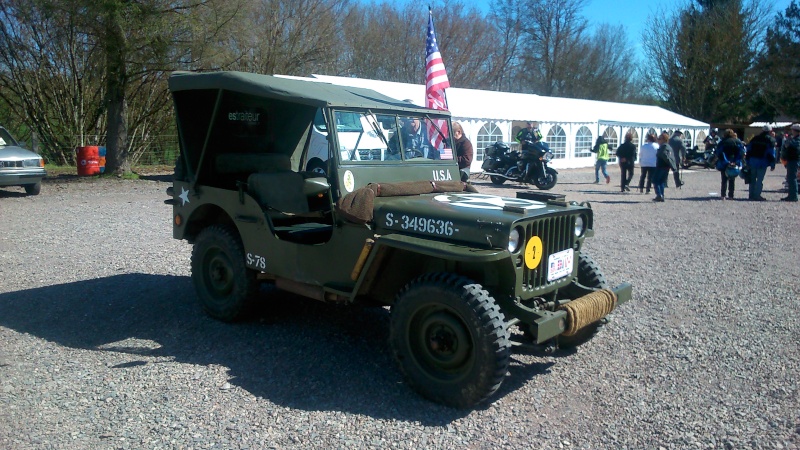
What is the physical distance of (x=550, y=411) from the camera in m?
4.10

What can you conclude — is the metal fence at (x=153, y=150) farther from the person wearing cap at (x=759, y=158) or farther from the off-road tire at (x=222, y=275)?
the off-road tire at (x=222, y=275)

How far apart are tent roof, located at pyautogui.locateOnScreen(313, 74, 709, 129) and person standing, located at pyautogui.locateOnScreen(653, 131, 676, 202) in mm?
7750

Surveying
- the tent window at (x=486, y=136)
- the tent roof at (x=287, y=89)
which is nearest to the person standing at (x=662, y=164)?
the tent window at (x=486, y=136)

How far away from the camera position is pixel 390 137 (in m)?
5.25

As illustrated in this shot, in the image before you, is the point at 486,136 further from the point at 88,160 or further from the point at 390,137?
the point at 390,137

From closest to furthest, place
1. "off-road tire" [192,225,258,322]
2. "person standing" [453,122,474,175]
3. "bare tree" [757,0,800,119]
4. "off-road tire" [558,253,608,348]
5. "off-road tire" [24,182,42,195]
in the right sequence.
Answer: "off-road tire" [558,253,608,348] < "off-road tire" [192,225,258,322] < "person standing" [453,122,474,175] < "off-road tire" [24,182,42,195] < "bare tree" [757,0,800,119]

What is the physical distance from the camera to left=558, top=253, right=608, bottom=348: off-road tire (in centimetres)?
491

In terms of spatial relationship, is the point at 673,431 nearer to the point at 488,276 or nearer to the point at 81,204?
the point at 488,276

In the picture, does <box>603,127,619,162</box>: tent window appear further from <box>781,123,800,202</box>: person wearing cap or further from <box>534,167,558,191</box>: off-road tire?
<box>781,123,800,202</box>: person wearing cap

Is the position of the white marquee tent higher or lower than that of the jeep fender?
higher

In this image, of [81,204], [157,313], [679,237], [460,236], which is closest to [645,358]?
[460,236]

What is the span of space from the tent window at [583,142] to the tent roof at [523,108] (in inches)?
19.6

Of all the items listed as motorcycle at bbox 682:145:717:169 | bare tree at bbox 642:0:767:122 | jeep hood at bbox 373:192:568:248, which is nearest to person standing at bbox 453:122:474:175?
jeep hood at bbox 373:192:568:248

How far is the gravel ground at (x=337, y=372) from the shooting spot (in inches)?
149
